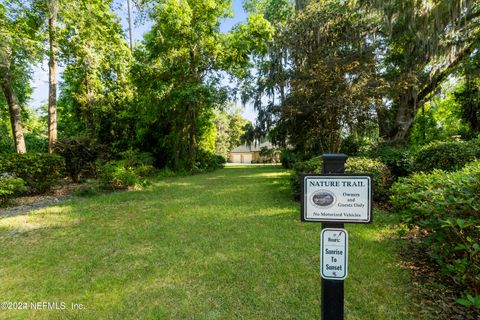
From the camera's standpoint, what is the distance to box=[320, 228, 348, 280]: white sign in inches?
47.5

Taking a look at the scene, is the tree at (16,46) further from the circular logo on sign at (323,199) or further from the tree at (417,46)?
the tree at (417,46)

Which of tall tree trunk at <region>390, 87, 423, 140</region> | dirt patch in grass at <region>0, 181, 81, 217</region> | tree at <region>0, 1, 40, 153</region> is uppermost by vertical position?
tree at <region>0, 1, 40, 153</region>

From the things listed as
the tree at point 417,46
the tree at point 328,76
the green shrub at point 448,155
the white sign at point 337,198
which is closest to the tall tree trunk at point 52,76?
the tree at point 328,76

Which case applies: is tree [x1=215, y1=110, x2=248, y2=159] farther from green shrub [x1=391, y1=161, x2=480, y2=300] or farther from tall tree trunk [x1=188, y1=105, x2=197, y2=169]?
green shrub [x1=391, y1=161, x2=480, y2=300]

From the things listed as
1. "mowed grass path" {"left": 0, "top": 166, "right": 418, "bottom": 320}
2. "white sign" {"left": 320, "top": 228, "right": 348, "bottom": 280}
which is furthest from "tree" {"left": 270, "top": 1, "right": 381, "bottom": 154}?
"white sign" {"left": 320, "top": 228, "right": 348, "bottom": 280}

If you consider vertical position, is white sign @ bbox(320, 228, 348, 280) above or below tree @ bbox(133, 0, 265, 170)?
below

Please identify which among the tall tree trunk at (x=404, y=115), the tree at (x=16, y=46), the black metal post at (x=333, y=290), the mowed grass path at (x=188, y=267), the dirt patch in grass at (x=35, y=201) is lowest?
the mowed grass path at (x=188, y=267)

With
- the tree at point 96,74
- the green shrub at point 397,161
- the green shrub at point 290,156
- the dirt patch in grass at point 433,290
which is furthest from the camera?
the green shrub at point 290,156

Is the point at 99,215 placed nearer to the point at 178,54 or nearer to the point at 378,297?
the point at 378,297

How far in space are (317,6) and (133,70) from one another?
8397 millimetres

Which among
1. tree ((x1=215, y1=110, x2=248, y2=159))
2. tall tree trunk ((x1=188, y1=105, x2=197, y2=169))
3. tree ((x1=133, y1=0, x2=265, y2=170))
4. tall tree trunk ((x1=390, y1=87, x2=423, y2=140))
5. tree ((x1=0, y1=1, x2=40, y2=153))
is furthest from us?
tree ((x1=215, y1=110, x2=248, y2=159))

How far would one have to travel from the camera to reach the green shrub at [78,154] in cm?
841

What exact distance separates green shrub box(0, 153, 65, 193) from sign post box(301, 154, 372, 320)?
319 inches

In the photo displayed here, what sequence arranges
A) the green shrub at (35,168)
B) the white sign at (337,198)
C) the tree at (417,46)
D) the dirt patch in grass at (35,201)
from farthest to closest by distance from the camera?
the tree at (417,46), the green shrub at (35,168), the dirt patch in grass at (35,201), the white sign at (337,198)
